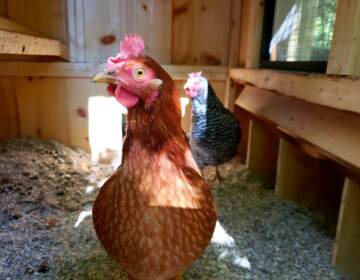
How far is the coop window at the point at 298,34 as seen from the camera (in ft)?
4.42

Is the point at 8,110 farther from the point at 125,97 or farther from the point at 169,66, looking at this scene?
the point at 125,97

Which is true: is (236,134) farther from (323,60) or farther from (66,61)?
(66,61)

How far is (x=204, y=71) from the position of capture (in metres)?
2.32

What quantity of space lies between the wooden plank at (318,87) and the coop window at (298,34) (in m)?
0.12

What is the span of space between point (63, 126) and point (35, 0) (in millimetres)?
889

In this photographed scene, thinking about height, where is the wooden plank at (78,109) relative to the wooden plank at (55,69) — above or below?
below

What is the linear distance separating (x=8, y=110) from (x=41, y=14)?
0.74 meters

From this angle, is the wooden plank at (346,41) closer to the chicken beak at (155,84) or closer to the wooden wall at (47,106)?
the chicken beak at (155,84)

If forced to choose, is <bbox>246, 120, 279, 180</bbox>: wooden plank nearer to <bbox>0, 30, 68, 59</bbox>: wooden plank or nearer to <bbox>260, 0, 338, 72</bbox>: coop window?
<bbox>260, 0, 338, 72</bbox>: coop window

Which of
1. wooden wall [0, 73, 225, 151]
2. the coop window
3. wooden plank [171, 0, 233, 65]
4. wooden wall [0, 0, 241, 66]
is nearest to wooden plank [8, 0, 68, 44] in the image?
wooden wall [0, 0, 241, 66]

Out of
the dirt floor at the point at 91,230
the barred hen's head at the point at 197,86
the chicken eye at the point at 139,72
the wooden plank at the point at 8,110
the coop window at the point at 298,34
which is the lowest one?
the dirt floor at the point at 91,230

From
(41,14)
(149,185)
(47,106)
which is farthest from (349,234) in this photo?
(41,14)

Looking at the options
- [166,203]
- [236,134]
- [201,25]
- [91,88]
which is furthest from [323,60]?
[91,88]

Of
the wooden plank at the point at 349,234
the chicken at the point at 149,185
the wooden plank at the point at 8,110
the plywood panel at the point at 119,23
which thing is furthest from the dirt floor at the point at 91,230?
the plywood panel at the point at 119,23
